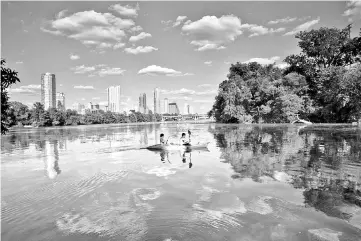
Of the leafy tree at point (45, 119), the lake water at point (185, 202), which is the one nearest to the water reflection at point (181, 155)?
the lake water at point (185, 202)

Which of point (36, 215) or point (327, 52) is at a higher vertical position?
point (327, 52)

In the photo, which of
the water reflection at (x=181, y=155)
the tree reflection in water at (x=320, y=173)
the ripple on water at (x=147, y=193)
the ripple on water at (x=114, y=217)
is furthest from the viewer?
the water reflection at (x=181, y=155)

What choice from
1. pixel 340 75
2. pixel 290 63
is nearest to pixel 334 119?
pixel 340 75

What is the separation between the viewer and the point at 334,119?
73500mm

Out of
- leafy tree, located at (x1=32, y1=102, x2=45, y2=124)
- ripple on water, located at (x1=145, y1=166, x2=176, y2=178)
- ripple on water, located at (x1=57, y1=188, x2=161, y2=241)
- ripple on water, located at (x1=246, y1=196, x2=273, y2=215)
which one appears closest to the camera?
ripple on water, located at (x1=57, y1=188, x2=161, y2=241)

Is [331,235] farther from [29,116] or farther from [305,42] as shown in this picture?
[29,116]

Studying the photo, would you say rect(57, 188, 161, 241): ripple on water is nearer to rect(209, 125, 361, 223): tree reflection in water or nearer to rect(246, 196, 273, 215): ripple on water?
rect(246, 196, 273, 215): ripple on water

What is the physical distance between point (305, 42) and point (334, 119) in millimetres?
24186

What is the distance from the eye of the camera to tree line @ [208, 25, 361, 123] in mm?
63728

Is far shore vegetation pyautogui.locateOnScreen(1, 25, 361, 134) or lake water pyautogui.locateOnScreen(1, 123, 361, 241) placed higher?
far shore vegetation pyautogui.locateOnScreen(1, 25, 361, 134)

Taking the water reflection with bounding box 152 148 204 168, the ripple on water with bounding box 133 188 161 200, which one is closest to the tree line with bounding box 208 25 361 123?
the water reflection with bounding box 152 148 204 168

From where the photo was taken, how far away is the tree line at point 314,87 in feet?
209

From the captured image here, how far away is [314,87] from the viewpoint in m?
77.2

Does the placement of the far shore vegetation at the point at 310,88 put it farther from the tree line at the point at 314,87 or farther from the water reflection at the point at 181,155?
the water reflection at the point at 181,155
